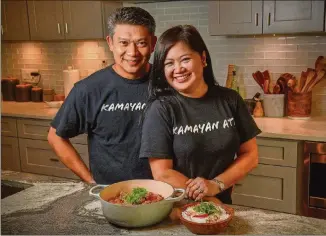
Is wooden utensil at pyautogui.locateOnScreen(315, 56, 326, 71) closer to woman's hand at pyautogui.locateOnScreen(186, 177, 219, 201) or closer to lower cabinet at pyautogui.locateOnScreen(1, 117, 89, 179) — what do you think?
woman's hand at pyautogui.locateOnScreen(186, 177, 219, 201)

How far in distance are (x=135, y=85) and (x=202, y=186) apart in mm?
665

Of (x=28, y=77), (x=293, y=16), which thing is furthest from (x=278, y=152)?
(x=28, y=77)

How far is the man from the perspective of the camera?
1.79 metres

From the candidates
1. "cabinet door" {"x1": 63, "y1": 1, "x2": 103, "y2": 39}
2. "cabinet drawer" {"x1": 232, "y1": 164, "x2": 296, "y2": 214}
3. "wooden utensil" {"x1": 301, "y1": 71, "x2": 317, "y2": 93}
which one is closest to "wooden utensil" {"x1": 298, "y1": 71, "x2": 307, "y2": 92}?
"wooden utensil" {"x1": 301, "y1": 71, "x2": 317, "y2": 93}

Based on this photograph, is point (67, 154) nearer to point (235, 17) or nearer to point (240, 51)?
point (235, 17)

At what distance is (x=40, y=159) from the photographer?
13.0ft

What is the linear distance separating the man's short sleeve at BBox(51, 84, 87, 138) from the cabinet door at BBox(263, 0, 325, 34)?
1.69 metres

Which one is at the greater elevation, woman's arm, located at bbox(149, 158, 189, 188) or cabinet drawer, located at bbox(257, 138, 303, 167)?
woman's arm, located at bbox(149, 158, 189, 188)

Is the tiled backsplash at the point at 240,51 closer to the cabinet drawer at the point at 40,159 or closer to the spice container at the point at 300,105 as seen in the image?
the spice container at the point at 300,105

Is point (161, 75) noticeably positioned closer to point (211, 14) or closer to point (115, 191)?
point (115, 191)

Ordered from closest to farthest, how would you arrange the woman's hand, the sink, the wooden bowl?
the wooden bowl, the woman's hand, the sink

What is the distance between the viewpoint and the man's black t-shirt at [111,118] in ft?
6.06

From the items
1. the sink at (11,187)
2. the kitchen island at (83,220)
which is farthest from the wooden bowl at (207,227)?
the sink at (11,187)

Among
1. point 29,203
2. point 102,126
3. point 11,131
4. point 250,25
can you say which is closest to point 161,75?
point 102,126
